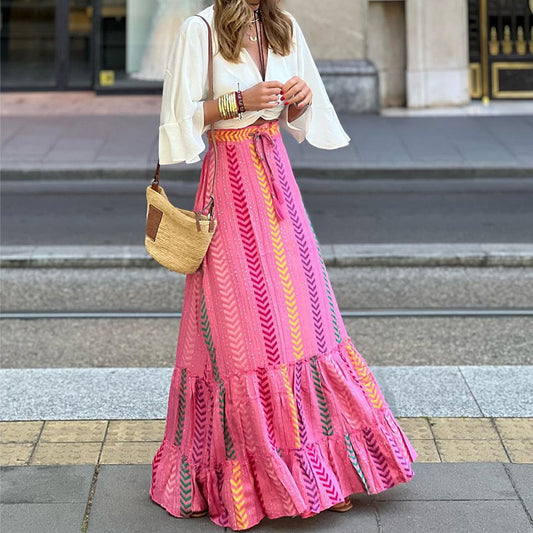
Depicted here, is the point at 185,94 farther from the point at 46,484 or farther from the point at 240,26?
the point at 46,484

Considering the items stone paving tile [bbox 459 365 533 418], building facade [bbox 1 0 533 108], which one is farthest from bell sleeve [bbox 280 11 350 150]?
building facade [bbox 1 0 533 108]

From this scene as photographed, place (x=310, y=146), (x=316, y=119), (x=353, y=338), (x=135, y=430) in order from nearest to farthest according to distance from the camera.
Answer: (x=316, y=119), (x=135, y=430), (x=353, y=338), (x=310, y=146)

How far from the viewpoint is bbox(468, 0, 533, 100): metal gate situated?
56.3ft

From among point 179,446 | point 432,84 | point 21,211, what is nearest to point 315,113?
point 179,446

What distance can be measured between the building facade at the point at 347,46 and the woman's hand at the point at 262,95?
40.9ft

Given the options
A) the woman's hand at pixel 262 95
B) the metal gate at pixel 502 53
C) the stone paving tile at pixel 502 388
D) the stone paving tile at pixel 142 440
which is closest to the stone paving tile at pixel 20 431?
the stone paving tile at pixel 142 440

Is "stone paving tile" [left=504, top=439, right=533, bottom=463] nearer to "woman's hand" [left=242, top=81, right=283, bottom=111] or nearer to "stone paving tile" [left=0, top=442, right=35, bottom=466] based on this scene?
"woman's hand" [left=242, top=81, right=283, bottom=111]

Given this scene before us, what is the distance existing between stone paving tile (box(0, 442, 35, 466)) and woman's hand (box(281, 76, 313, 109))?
1732mm

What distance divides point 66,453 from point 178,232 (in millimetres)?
1165

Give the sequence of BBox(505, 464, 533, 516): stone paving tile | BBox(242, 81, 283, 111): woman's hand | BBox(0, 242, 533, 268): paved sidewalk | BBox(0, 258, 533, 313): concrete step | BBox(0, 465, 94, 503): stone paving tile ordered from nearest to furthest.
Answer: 1. BBox(242, 81, 283, 111): woman's hand
2. BBox(505, 464, 533, 516): stone paving tile
3. BBox(0, 465, 94, 503): stone paving tile
4. BBox(0, 258, 533, 313): concrete step
5. BBox(0, 242, 533, 268): paved sidewalk

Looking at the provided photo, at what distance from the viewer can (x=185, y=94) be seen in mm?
3586

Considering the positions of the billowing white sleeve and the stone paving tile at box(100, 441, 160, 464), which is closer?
the billowing white sleeve

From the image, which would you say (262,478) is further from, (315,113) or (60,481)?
(315,113)

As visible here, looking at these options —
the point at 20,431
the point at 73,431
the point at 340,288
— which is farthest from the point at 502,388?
the point at 340,288
